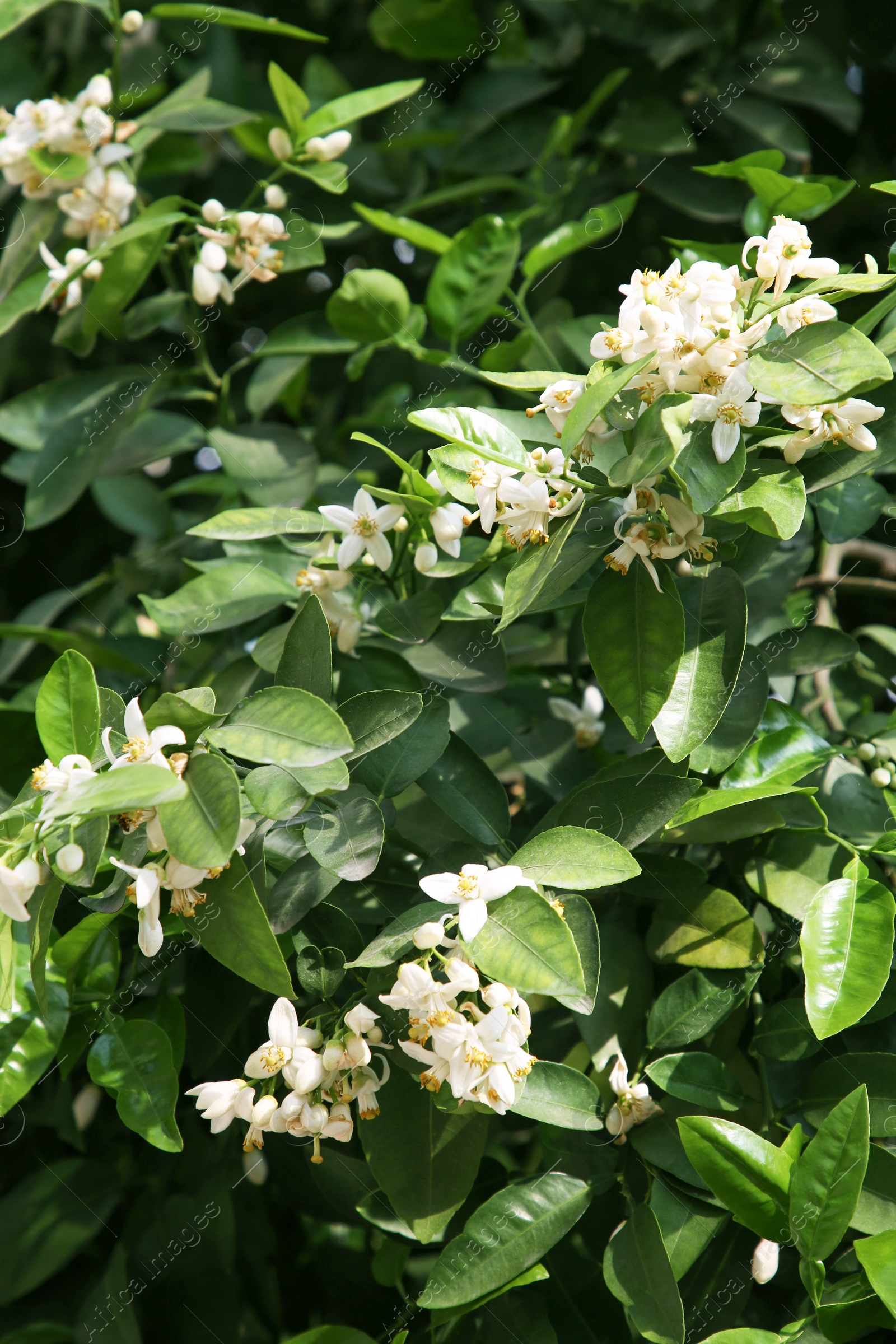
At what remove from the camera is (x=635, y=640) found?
0.66 meters

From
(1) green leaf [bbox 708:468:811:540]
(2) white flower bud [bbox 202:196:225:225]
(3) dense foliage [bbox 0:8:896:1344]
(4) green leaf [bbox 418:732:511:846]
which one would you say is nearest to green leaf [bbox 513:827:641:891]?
(3) dense foliage [bbox 0:8:896:1344]

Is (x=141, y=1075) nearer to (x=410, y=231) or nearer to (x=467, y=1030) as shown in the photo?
(x=467, y=1030)

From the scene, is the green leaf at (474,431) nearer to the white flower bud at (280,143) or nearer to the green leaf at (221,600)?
the green leaf at (221,600)

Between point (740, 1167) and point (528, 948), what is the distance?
0.76ft

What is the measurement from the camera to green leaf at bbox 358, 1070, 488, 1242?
70 centimetres

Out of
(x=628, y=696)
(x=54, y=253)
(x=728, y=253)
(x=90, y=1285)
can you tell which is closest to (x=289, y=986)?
(x=628, y=696)

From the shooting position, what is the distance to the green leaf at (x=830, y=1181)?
0.64m

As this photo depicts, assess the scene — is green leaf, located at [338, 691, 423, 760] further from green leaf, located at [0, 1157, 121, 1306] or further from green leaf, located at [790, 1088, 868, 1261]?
green leaf, located at [0, 1157, 121, 1306]

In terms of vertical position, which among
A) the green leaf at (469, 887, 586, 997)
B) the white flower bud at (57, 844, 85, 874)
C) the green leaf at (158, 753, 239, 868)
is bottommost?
the green leaf at (469, 887, 586, 997)

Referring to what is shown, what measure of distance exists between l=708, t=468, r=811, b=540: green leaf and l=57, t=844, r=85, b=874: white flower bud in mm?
441

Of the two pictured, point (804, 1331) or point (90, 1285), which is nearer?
point (804, 1331)

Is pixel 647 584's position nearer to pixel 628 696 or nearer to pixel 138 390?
pixel 628 696

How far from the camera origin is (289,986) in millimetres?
597

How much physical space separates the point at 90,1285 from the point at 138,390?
99 cm
